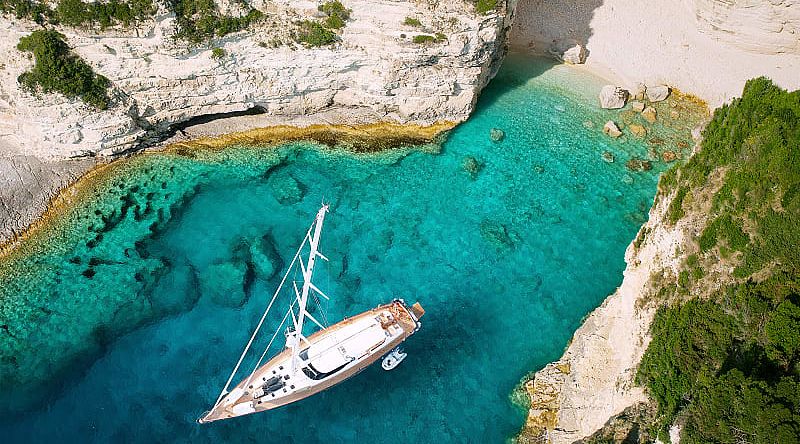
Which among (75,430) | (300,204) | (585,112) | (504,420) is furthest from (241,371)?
(585,112)

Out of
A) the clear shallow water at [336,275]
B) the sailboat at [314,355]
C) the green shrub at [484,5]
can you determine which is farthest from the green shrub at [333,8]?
the sailboat at [314,355]

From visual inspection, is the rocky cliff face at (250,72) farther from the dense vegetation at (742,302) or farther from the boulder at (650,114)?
the dense vegetation at (742,302)

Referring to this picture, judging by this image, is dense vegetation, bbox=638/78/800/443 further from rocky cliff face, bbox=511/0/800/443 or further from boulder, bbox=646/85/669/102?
boulder, bbox=646/85/669/102

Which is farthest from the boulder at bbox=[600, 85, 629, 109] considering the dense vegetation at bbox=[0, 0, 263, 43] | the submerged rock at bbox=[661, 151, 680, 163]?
the dense vegetation at bbox=[0, 0, 263, 43]

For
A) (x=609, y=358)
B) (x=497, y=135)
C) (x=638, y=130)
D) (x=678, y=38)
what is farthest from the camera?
(x=678, y=38)

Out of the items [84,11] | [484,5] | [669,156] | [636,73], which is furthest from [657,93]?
[84,11]

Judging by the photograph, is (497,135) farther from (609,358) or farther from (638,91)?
(609,358)
